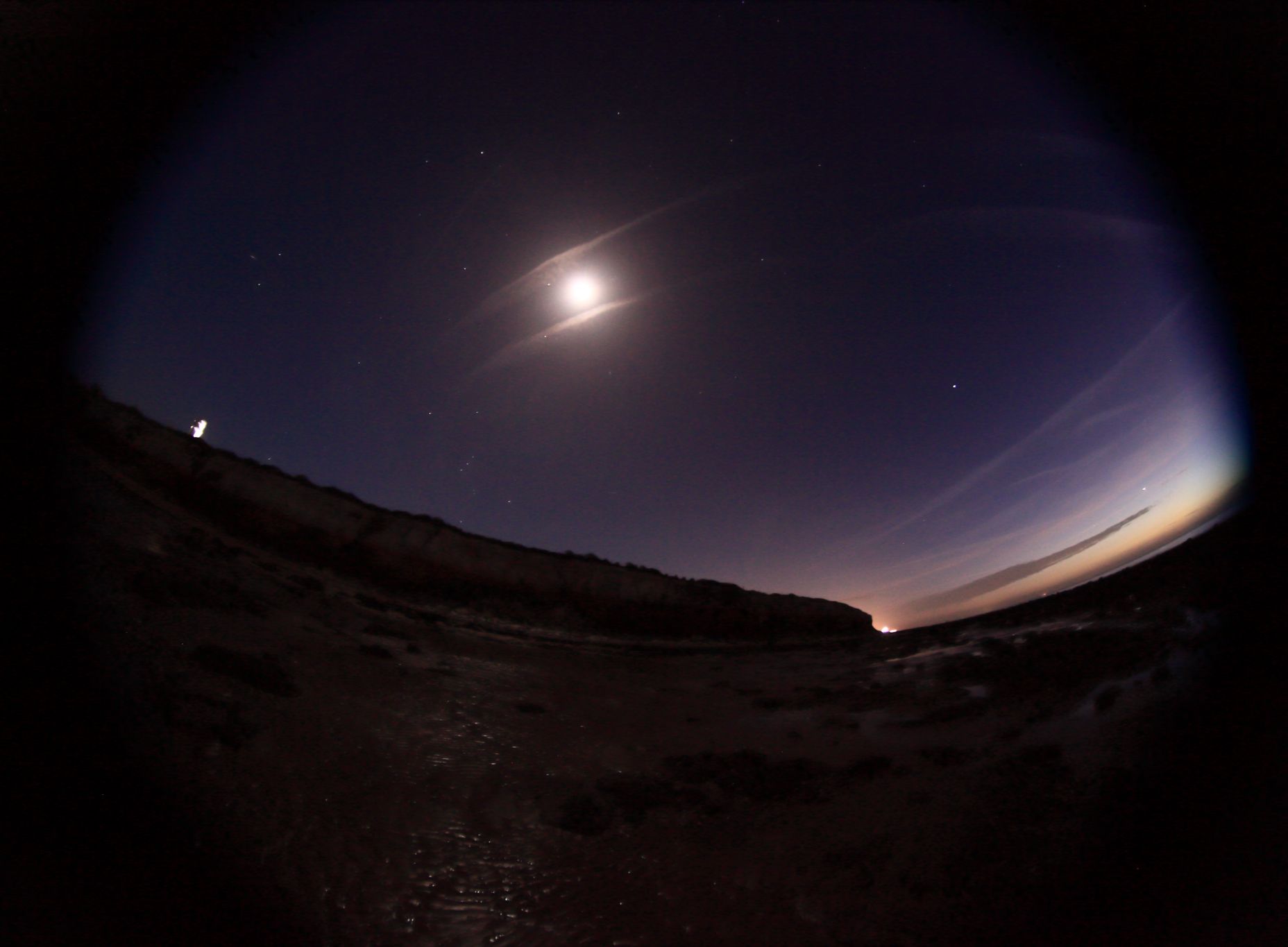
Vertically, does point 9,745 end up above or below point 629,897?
above

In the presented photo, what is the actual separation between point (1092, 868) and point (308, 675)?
1019 cm

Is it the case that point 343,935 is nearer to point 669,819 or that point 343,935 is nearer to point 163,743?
point 163,743

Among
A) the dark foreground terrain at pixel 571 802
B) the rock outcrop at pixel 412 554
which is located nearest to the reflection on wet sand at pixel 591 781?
the dark foreground terrain at pixel 571 802

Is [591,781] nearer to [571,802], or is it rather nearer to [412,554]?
[571,802]

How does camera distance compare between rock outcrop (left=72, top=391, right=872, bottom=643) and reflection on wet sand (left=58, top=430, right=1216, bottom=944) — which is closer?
reflection on wet sand (left=58, top=430, right=1216, bottom=944)

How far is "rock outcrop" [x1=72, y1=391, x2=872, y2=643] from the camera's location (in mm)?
23453

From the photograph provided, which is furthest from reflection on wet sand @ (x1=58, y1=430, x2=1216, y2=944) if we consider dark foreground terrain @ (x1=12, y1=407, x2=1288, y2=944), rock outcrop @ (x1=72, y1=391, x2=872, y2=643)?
rock outcrop @ (x1=72, y1=391, x2=872, y2=643)

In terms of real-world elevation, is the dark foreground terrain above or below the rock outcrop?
below

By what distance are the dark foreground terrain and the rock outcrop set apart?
1511 cm

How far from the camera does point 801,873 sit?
432 cm

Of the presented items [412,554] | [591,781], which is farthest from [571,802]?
[412,554]

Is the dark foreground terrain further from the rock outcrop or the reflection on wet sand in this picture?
the rock outcrop

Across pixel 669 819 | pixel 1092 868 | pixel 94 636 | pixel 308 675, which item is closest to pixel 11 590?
pixel 94 636

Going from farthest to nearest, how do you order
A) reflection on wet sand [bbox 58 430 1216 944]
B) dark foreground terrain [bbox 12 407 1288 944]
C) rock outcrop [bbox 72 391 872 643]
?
rock outcrop [bbox 72 391 872 643] → reflection on wet sand [bbox 58 430 1216 944] → dark foreground terrain [bbox 12 407 1288 944]
